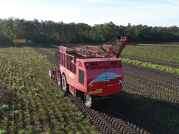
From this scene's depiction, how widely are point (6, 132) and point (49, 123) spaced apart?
1.89 metres

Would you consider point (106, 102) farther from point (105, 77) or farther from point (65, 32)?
point (65, 32)

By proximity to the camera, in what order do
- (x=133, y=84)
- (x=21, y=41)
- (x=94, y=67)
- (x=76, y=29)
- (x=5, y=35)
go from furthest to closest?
(x=76, y=29) → (x=5, y=35) → (x=21, y=41) → (x=133, y=84) → (x=94, y=67)

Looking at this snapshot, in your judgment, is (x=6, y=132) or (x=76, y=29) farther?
(x=76, y=29)

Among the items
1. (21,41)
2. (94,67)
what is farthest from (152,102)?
(21,41)

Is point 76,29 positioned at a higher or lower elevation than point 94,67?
higher

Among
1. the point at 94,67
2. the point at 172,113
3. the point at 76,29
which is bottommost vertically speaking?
the point at 172,113

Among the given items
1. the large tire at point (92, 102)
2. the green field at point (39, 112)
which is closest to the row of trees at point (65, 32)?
the green field at point (39, 112)

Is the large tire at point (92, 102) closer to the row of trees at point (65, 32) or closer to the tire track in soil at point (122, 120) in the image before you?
the tire track in soil at point (122, 120)

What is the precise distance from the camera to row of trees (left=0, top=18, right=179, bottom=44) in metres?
76.9

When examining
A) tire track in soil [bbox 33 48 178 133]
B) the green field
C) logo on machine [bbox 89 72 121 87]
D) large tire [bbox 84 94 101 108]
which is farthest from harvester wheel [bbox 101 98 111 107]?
the green field

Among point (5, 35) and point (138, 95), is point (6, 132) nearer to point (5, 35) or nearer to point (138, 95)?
point (138, 95)

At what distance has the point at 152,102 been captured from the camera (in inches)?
408

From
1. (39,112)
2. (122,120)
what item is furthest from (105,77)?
(39,112)

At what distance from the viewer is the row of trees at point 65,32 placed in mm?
76875
